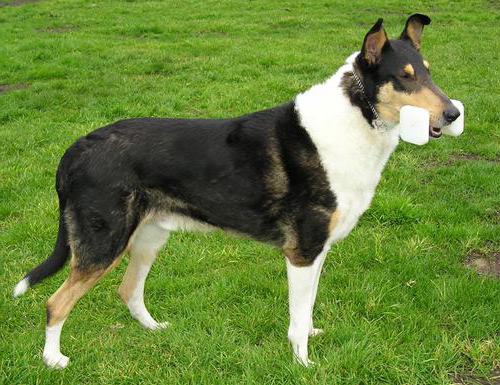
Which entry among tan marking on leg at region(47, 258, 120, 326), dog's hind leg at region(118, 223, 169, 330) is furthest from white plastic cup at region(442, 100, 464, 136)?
tan marking on leg at region(47, 258, 120, 326)

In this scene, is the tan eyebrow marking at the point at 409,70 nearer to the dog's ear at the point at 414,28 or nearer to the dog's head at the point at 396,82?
the dog's head at the point at 396,82

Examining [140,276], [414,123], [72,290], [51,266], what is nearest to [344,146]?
[414,123]

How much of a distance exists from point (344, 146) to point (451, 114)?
2.22 ft

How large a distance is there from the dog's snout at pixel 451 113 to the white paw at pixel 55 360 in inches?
117

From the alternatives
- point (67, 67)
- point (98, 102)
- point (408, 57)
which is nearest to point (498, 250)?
point (408, 57)

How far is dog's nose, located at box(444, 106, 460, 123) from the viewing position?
3404mm

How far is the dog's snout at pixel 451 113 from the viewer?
11.2ft

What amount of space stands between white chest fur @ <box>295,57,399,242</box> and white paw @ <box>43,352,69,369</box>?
2.02m

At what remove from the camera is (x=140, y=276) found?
436cm

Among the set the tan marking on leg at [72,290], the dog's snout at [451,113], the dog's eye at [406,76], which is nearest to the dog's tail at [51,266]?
the tan marking on leg at [72,290]

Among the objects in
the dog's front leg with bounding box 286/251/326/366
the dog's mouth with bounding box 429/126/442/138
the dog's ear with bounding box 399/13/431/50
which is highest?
the dog's ear with bounding box 399/13/431/50

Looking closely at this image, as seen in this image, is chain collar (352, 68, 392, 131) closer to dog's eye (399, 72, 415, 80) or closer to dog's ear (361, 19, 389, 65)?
dog's ear (361, 19, 389, 65)

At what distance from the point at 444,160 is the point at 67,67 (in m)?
8.33

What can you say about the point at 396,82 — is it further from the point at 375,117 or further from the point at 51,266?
the point at 51,266
